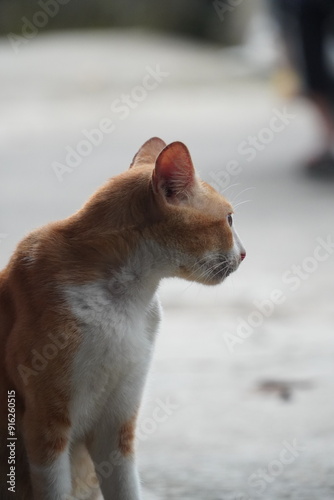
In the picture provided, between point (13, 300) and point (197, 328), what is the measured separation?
3.22 meters

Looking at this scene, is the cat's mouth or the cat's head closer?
the cat's head

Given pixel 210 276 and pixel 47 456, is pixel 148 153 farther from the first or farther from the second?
pixel 47 456

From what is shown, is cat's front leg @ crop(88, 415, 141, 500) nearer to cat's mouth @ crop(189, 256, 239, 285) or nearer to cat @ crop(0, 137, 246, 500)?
cat @ crop(0, 137, 246, 500)

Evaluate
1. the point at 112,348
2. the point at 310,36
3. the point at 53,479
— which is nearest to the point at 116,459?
the point at 53,479

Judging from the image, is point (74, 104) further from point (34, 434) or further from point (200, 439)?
point (34, 434)

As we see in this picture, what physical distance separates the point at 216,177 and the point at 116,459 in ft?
21.9

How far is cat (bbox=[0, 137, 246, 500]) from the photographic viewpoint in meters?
2.79

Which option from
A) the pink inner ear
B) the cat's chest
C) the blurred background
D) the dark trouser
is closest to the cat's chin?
the cat's chest

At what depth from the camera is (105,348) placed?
282 centimetres

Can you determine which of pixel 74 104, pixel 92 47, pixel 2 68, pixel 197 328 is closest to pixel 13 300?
pixel 197 328

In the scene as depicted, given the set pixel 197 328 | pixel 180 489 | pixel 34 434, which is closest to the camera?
pixel 34 434

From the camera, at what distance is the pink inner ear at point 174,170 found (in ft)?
9.13

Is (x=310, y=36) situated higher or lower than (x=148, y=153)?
lower

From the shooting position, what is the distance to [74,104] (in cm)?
1483
